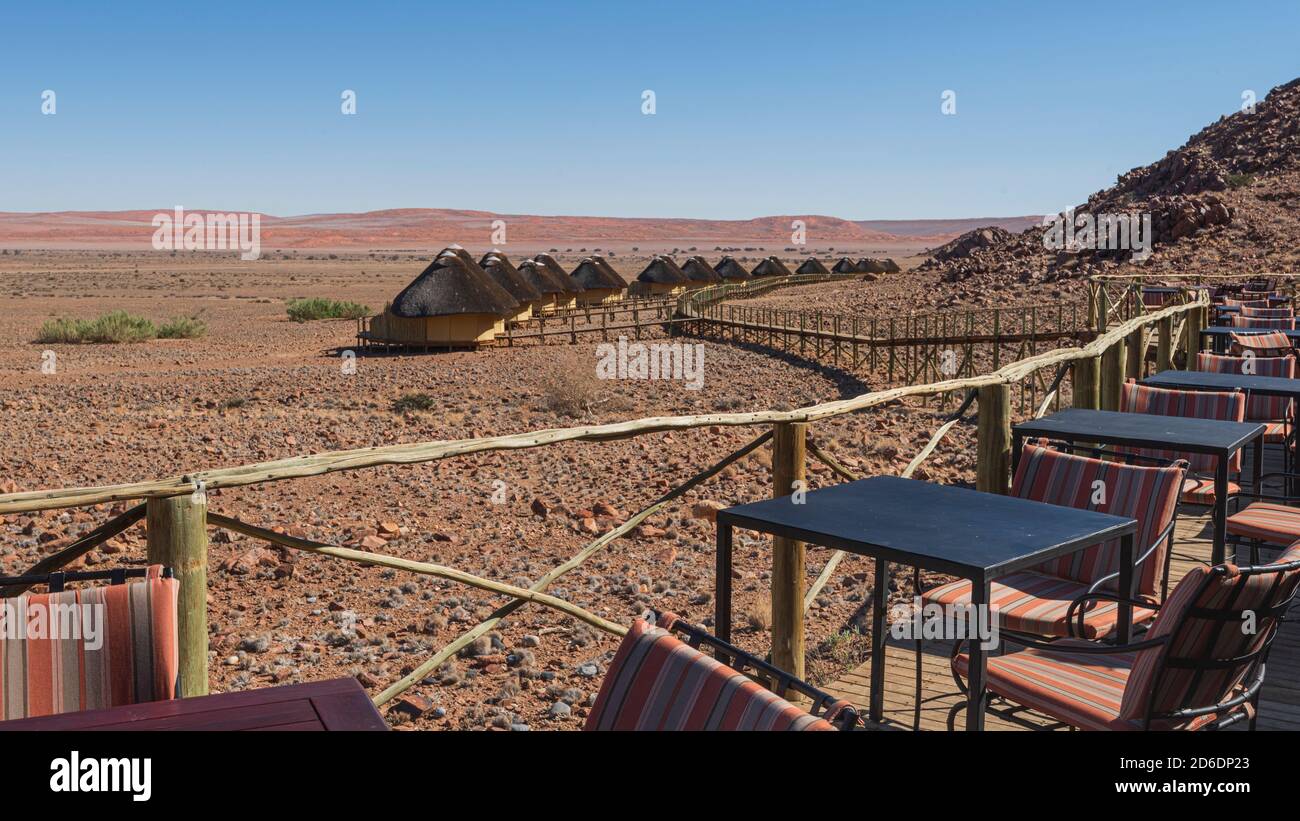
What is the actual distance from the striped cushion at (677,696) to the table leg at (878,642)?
1.54 m

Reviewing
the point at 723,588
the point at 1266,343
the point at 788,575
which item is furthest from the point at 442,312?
the point at 723,588

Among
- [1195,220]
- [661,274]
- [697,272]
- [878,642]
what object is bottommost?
[878,642]

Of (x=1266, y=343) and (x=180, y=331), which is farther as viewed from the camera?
(x=180, y=331)

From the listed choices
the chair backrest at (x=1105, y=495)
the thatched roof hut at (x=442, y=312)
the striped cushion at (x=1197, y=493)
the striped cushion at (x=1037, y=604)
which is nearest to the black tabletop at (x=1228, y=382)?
the striped cushion at (x=1197, y=493)

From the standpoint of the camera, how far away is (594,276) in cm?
4528

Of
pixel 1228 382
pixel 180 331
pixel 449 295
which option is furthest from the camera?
pixel 180 331

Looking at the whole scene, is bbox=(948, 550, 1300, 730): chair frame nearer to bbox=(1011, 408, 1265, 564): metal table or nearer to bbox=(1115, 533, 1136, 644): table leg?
bbox=(1115, 533, 1136, 644): table leg

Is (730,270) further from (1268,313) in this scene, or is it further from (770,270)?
(1268,313)

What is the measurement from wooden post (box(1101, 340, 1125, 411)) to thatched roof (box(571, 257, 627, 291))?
37.3m

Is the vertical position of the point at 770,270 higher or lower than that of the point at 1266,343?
higher

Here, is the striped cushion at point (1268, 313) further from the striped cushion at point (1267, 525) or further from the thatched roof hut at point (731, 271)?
the thatched roof hut at point (731, 271)

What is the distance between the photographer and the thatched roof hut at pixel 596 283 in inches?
1750

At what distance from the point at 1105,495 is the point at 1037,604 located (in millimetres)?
565
